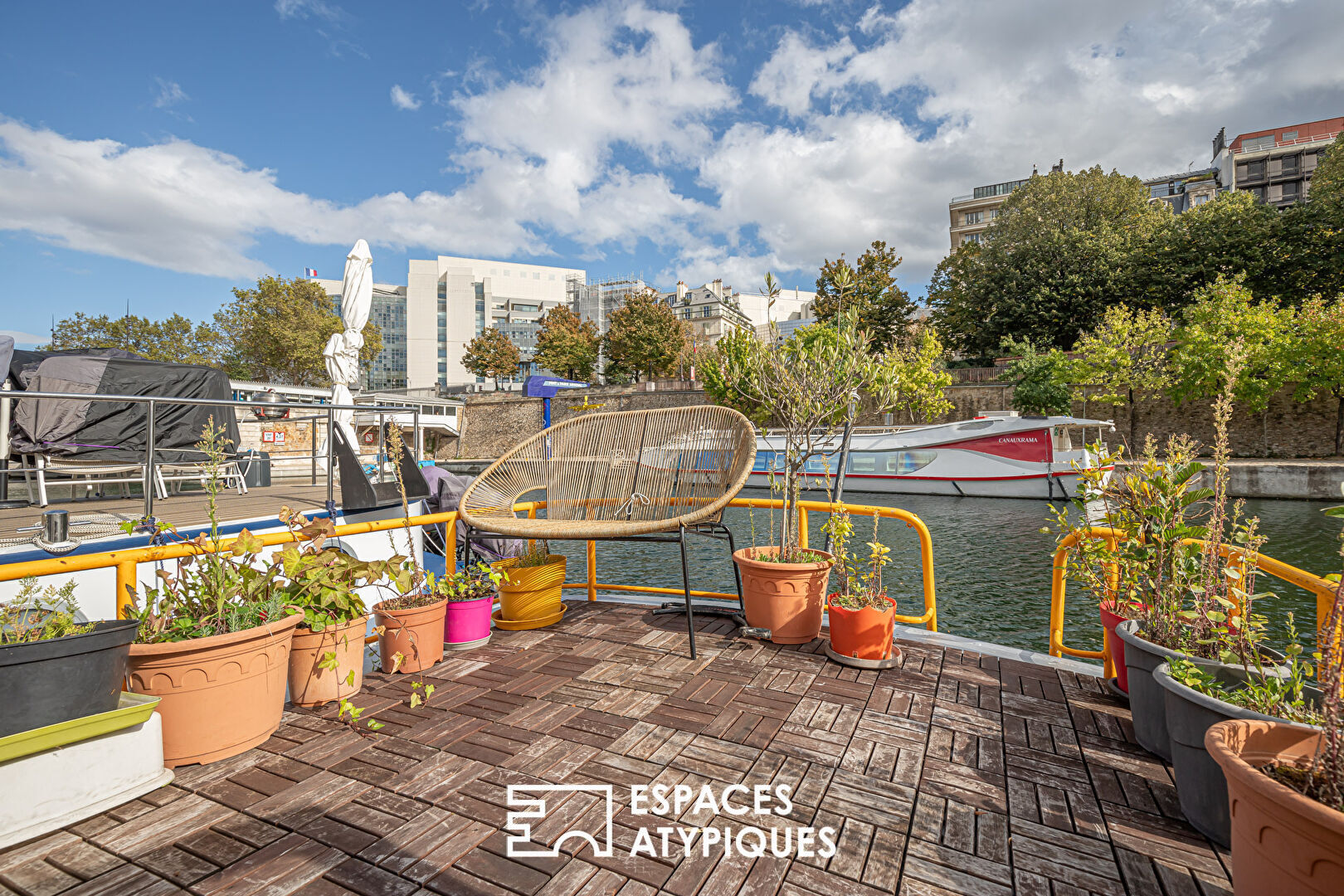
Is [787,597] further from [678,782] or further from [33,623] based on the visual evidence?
[33,623]

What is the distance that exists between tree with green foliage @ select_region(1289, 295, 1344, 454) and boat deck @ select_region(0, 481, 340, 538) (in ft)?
90.0

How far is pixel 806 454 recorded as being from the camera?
3.34 metres

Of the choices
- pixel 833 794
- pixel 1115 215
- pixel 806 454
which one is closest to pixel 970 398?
pixel 1115 215

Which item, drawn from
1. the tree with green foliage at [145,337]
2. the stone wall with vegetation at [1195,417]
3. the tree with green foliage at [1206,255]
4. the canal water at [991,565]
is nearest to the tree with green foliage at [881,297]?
the stone wall with vegetation at [1195,417]

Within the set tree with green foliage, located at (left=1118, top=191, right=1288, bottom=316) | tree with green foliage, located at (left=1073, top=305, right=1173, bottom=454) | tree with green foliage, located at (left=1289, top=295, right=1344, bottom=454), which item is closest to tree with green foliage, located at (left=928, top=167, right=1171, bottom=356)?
tree with green foliage, located at (left=1118, top=191, right=1288, bottom=316)

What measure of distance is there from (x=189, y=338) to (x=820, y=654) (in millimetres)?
39069

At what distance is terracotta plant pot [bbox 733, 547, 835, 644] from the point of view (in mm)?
2938

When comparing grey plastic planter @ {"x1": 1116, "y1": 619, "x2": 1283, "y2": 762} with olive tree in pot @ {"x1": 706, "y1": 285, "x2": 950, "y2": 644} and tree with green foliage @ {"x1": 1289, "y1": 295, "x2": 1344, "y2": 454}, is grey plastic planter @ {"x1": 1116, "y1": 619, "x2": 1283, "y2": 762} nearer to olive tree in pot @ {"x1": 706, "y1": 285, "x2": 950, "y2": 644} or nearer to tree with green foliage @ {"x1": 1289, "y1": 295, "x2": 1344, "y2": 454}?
olive tree in pot @ {"x1": 706, "y1": 285, "x2": 950, "y2": 644}

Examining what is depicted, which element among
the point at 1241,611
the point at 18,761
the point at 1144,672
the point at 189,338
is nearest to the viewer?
the point at 18,761

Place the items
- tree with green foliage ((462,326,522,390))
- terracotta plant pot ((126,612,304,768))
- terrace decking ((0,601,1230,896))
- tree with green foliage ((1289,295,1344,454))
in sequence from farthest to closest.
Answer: tree with green foliage ((462,326,522,390)) < tree with green foliage ((1289,295,1344,454)) < terracotta plant pot ((126,612,304,768)) < terrace decking ((0,601,1230,896))

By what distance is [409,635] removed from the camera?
2592 mm

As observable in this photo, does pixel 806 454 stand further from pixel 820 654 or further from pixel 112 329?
pixel 112 329

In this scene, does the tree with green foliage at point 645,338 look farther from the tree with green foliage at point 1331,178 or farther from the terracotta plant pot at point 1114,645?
the terracotta plant pot at point 1114,645

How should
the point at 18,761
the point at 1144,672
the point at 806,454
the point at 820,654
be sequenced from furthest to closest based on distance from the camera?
the point at 806,454
the point at 820,654
the point at 1144,672
the point at 18,761
